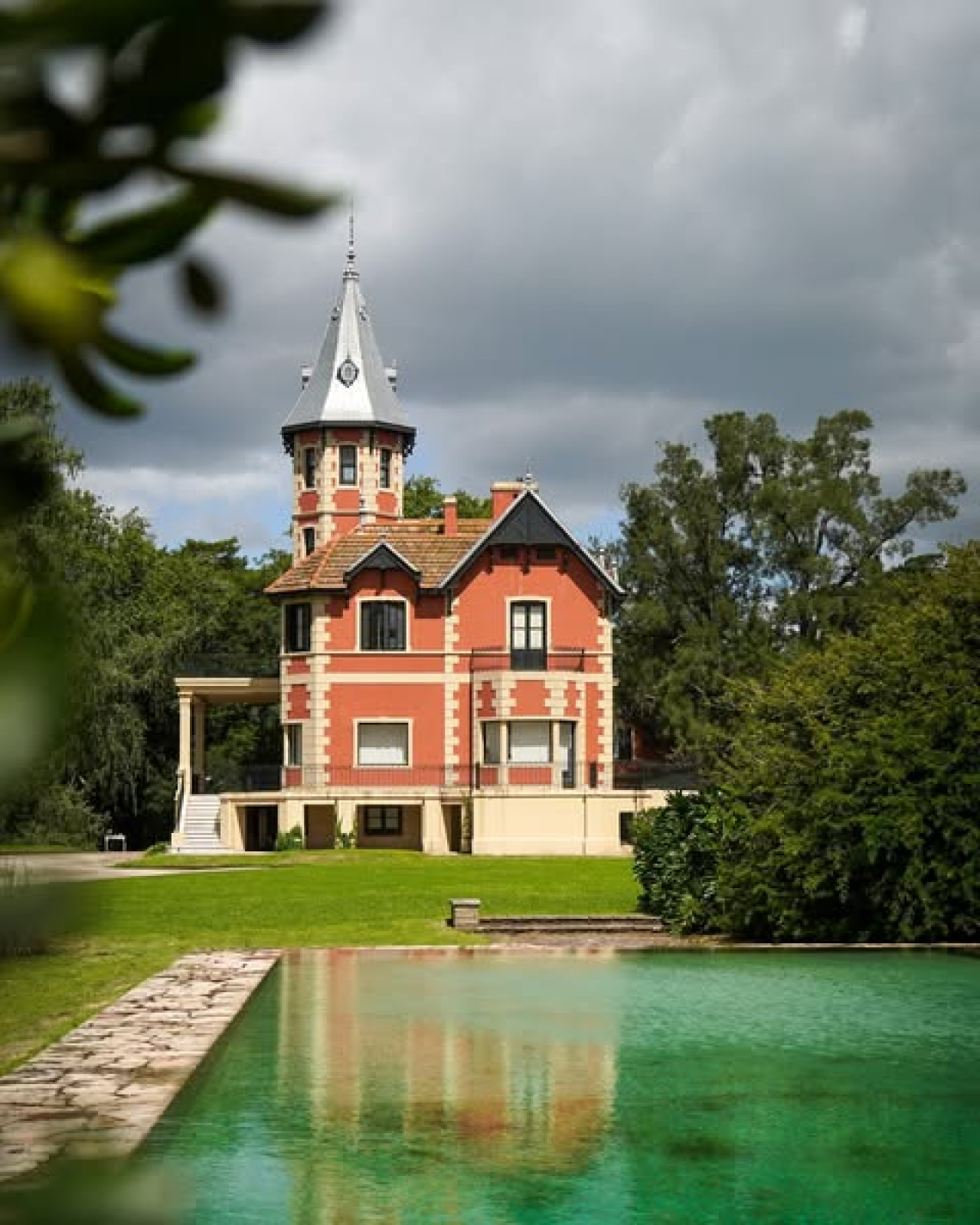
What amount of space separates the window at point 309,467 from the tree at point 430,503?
1085 centimetres

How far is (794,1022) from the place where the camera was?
47.1 ft

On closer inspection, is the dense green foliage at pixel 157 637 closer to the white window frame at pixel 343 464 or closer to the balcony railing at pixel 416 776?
the balcony railing at pixel 416 776

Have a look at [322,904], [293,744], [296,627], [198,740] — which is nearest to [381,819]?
[293,744]

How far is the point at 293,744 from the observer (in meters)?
45.8

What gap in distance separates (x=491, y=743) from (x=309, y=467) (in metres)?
12.6

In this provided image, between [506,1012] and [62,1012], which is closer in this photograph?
[62,1012]

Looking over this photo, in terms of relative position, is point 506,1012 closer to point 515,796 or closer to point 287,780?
point 515,796

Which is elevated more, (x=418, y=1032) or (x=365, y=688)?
(x=365, y=688)

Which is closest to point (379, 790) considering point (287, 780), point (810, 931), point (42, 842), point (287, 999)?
point (287, 780)

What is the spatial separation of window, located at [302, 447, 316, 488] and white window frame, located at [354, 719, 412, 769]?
10267 millimetres

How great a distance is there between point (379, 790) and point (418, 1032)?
3026 centimetres

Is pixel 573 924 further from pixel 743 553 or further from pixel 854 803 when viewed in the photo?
pixel 743 553

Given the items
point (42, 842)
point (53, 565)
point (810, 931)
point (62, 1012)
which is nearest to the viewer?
point (53, 565)

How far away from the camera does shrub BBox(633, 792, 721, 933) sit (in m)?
23.0
